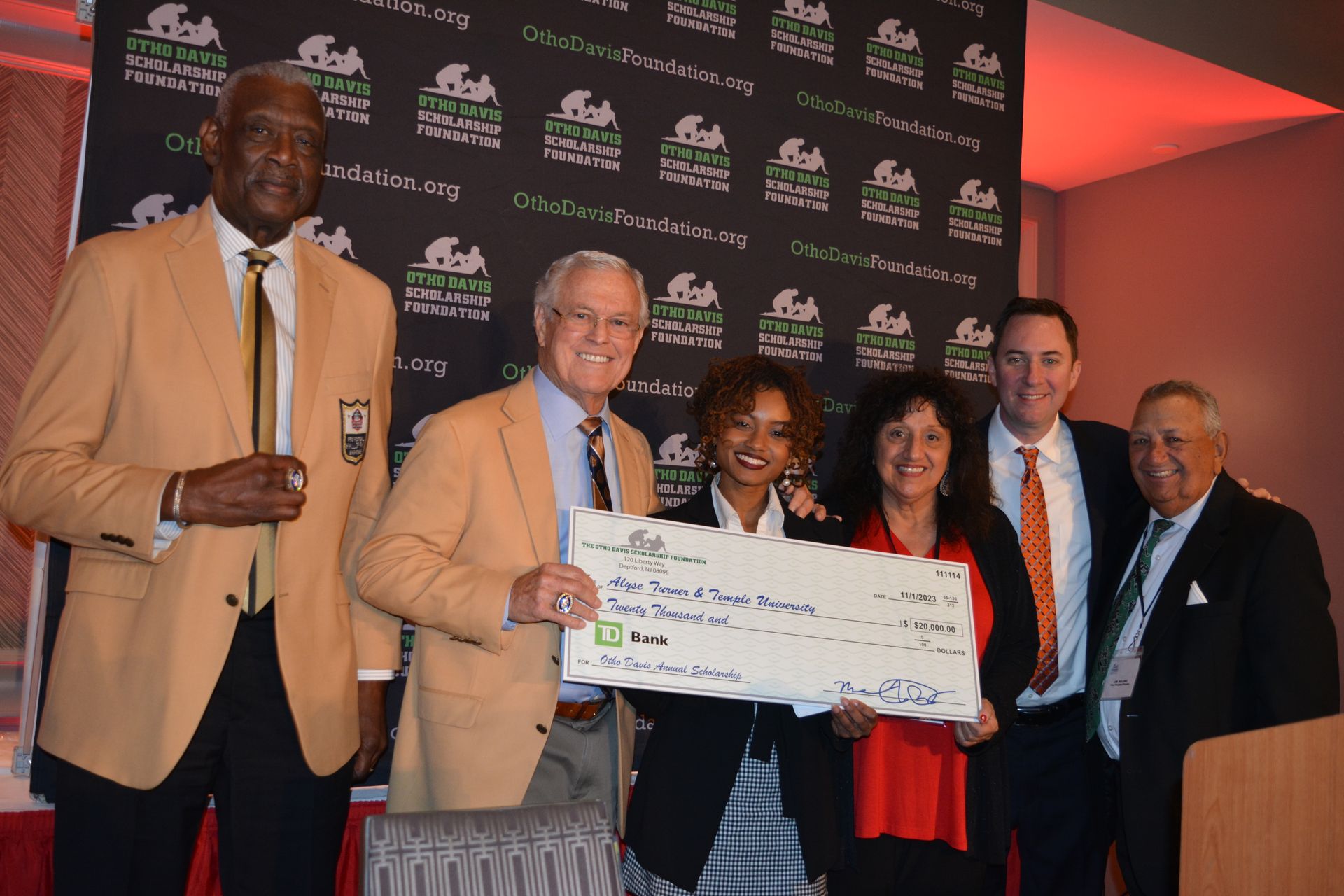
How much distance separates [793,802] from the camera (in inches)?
93.4

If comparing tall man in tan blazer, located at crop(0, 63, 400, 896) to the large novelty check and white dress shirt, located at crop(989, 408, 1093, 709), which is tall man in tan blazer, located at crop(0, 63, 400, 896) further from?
white dress shirt, located at crop(989, 408, 1093, 709)

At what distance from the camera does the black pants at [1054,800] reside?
312 cm

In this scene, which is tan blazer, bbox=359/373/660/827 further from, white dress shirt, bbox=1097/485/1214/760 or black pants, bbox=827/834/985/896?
white dress shirt, bbox=1097/485/1214/760

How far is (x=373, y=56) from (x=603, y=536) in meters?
1.89

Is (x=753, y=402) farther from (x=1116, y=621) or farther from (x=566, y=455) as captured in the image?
(x=1116, y=621)

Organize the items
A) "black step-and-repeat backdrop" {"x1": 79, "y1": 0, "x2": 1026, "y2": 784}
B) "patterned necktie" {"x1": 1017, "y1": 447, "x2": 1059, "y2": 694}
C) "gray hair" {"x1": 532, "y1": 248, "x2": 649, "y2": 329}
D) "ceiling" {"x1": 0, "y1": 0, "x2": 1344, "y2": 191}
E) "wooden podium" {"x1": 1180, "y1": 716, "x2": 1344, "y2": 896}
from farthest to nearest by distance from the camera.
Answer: "ceiling" {"x1": 0, "y1": 0, "x2": 1344, "y2": 191}
"patterned necktie" {"x1": 1017, "y1": 447, "x2": 1059, "y2": 694}
"black step-and-repeat backdrop" {"x1": 79, "y1": 0, "x2": 1026, "y2": 784}
"gray hair" {"x1": 532, "y1": 248, "x2": 649, "y2": 329}
"wooden podium" {"x1": 1180, "y1": 716, "x2": 1344, "y2": 896}

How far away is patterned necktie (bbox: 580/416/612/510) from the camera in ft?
8.27

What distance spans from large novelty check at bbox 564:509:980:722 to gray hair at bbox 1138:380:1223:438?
1.05 meters

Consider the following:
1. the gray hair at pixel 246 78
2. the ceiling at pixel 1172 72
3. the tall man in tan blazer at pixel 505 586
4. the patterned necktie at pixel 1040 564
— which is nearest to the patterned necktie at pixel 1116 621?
the patterned necktie at pixel 1040 564

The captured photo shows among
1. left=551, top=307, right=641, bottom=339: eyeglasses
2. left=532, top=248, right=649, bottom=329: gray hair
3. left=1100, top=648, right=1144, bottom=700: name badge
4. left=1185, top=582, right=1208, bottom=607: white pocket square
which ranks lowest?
left=1100, top=648, right=1144, bottom=700: name badge

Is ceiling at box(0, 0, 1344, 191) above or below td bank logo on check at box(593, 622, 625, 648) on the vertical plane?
above

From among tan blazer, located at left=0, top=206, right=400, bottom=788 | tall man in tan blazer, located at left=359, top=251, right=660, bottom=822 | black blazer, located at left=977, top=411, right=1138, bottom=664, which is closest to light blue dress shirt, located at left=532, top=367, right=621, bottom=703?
tall man in tan blazer, located at left=359, top=251, right=660, bottom=822

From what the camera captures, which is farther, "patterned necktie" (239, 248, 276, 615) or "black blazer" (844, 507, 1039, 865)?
"black blazer" (844, 507, 1039, 865)

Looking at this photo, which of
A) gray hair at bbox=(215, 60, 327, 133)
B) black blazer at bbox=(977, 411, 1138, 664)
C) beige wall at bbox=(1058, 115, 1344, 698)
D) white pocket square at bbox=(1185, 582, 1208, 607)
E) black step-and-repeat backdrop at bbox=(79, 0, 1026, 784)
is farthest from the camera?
beige wall at bbox=(1058, 115, 1344, 698)
